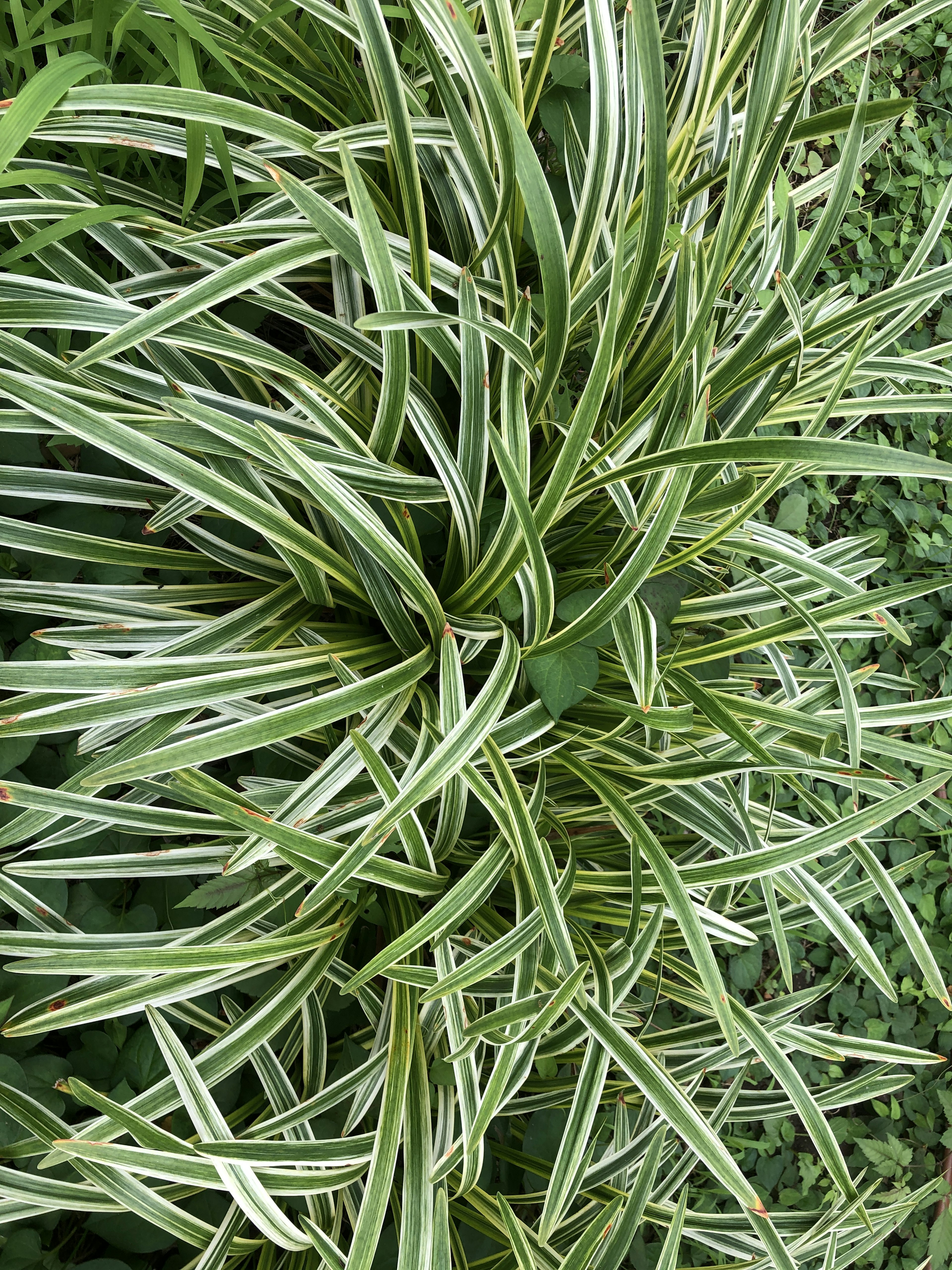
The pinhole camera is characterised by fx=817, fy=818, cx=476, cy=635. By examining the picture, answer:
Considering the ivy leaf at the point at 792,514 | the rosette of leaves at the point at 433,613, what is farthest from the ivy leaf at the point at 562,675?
the ivy leaf at the point at 792,514

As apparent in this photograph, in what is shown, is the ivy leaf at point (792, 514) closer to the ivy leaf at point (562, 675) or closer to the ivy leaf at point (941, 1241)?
the ivy leaf at point (562, 675)

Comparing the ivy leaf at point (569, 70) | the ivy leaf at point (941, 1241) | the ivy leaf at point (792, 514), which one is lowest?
the ivy leaf at point (941, 1241)

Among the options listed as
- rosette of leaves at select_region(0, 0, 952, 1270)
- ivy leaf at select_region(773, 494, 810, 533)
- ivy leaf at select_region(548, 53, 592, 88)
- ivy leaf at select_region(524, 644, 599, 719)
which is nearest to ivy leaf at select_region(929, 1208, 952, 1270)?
rosette of leaves at select_region(0, 0, 952, 1270)

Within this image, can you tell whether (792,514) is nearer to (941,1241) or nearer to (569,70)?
(569,70)

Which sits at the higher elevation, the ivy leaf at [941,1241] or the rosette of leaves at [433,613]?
the rosette of leaves at [433,613]

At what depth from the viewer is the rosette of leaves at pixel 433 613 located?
2.30ft

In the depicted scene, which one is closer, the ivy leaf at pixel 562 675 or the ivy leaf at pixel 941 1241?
the ivy leaf at pixel 562 675

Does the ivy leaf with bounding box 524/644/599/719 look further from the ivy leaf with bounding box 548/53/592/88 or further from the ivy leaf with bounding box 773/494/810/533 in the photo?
the ivy leaf with bounding box 773/494/810/533

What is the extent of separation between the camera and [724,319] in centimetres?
105

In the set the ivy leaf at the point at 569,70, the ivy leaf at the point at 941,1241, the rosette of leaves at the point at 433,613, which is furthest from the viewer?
the ivy leaf at the point at 941,1241

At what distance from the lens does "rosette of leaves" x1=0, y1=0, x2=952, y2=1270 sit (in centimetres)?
70

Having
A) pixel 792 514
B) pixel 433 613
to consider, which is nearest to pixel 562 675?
pixel 433 613

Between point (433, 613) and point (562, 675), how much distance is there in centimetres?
14

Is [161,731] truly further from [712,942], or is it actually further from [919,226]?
[919,226]
